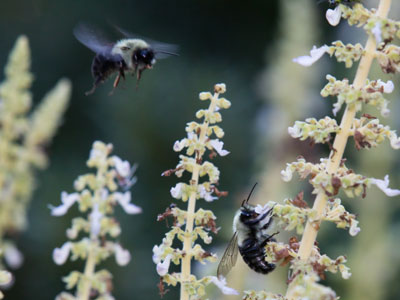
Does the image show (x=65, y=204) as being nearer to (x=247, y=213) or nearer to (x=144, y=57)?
(x=247, y=213)

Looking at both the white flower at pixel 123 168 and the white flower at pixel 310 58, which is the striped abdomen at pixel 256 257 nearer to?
the white flower at pixel 123 168

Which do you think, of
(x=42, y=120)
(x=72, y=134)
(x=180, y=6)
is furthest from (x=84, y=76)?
Result: (x=42, y=120)

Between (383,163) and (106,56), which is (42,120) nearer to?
(106,56)

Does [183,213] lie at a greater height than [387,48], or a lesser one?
lesser

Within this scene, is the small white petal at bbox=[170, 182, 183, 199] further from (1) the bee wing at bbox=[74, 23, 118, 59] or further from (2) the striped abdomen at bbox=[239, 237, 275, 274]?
(1) the bee wing at bbox=[74, 23, 118, 59]

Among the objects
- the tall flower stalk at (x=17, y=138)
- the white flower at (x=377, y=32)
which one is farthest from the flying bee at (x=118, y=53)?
the white flower at (x=377, y=32)
